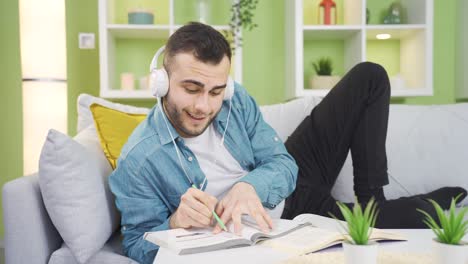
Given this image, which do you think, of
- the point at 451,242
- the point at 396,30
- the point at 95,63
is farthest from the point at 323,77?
Answer: the point at 451,242

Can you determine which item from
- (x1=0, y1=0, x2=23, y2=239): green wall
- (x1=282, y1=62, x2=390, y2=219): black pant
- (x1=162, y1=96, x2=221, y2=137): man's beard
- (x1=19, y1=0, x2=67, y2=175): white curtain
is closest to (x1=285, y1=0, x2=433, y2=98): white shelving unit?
(x1=282, y1=62, x2=390, y2=219): black pant

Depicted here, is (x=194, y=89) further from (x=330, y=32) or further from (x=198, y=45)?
(x=330, y=32)

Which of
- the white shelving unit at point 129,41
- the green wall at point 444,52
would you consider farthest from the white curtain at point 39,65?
the green wall at point 444,52

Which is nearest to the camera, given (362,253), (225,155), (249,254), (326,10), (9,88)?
(362,253)

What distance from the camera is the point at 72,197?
1279 millimetres

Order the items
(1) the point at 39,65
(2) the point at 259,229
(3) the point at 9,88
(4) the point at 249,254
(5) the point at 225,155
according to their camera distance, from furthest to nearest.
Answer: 1. (3) the point at 9,88
2. (1) the point at 39,65
3. (5) the point at 225,155
4. (2) the point at 259,229
5. (4) the point at 249,254

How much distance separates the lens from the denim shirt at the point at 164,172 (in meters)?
1.29

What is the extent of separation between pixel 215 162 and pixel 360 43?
170 centimetres

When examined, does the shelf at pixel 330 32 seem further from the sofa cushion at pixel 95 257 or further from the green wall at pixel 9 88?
the sofa cushion at pixel 95 257

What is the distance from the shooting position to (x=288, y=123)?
2.00 meters

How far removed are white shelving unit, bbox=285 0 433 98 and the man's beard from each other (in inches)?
60.5

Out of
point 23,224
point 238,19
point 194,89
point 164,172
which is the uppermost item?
point 238,19

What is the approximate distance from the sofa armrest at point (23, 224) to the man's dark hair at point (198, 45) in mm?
469

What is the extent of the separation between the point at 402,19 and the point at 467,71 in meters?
0.49
